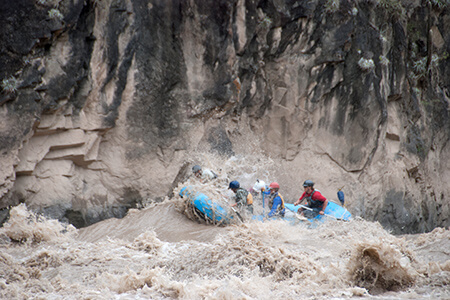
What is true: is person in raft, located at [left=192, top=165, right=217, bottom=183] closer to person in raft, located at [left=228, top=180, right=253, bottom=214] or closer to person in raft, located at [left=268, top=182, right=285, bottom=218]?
person in raft, located at [left=228, top=180, right=253, bottom=214]

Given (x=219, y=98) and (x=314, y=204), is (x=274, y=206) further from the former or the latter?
(x=219, y=98)

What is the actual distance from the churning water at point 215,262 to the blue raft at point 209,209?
7.5 inches

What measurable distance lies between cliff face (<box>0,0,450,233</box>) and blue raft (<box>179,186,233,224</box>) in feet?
6.97

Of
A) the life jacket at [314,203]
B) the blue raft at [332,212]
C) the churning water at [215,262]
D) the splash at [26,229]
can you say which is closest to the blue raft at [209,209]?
the churning water at [215,262]

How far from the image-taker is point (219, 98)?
10844 millimetres

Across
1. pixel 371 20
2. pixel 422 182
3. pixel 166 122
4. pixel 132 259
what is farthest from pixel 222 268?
Result: pixel 422 182

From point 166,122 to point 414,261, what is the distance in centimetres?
646

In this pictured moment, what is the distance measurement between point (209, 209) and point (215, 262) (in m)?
2.56

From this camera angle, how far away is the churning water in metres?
4.82

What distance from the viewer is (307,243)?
6.91 meters

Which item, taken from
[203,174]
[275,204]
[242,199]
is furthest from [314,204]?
[203,174]

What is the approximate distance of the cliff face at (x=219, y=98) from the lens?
8.66 m

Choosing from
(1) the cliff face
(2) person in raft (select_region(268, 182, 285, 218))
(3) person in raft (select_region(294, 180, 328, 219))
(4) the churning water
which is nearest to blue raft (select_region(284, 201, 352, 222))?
(3) person in raft (select_region(294, 180, 328, 219))

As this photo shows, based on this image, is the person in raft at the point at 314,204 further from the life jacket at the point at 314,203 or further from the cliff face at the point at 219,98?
the cliff face at the point at 219,98
